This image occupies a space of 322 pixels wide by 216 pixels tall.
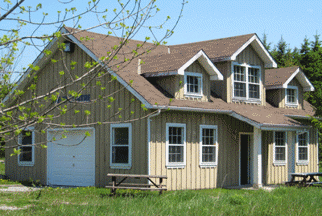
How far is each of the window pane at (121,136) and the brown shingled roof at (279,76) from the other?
891 cm

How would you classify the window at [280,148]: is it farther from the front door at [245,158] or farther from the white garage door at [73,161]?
the white garage door at [73,161]

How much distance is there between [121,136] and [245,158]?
20.0 ft

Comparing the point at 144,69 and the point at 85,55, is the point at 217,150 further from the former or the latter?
the point at 85,55

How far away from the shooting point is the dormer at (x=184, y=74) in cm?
1934

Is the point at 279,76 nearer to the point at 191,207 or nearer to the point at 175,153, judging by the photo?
the point at 175,153

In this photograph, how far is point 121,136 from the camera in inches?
751

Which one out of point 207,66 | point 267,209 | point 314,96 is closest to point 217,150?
point 207,66

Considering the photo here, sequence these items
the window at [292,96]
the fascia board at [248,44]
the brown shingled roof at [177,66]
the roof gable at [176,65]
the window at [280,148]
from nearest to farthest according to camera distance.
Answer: the brown shingled roof at [177,66] → the roof gable at [176,65] → the fascia board at [248,44] → the window at [280,148] → the window at [292,96]

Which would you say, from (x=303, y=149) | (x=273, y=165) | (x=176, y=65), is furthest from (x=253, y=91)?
(x=176, y=65)

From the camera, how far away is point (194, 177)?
19453 mm

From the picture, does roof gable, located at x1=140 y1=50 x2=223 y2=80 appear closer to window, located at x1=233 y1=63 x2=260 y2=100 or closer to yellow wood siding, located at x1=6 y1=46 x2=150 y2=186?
yellow wood siding, located at x1=6 y1=46 x2=150 y2=186

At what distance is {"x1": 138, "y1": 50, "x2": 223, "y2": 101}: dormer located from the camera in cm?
1934

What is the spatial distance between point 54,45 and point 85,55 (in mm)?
1564

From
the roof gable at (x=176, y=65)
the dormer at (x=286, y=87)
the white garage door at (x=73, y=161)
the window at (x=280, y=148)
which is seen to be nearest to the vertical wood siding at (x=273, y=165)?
the window at (x=280, y=148)
